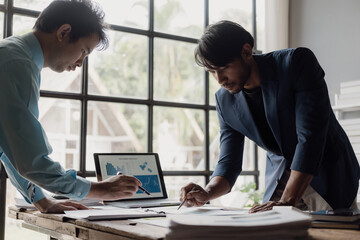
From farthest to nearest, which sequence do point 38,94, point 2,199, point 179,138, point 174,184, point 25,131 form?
1. point 179,138
2. point 174,184
3. point 2,199
4. point 38,94
5. point 25,131

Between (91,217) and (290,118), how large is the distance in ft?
2.64

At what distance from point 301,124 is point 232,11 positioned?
85.2 inches

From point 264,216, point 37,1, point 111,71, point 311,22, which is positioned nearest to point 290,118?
point 264,216

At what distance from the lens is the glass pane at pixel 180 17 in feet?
10.2

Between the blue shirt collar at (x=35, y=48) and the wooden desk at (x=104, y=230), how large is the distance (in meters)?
0.56

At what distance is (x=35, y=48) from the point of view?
160cm

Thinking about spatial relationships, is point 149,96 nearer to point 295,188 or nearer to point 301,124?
point 301,124

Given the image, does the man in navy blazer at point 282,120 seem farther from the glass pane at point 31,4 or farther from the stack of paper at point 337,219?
the glass pane at point 31,4

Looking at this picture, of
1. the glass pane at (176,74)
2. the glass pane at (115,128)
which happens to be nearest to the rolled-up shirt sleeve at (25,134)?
the glass pane at (115,128)

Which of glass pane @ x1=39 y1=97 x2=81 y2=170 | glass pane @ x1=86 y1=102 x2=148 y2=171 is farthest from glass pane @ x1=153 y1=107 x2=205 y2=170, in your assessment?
glass pane @ x1=39 y1=97 x2=81 y2=170

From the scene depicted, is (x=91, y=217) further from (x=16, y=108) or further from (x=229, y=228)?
(x=229, y=228)

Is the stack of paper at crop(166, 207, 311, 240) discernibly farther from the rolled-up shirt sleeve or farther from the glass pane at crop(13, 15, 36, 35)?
the glass pane at crop(13, 15, 36, 35)

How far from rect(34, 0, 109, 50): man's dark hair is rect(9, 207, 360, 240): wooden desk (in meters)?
0.67

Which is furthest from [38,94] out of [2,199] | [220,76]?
[2,199]
